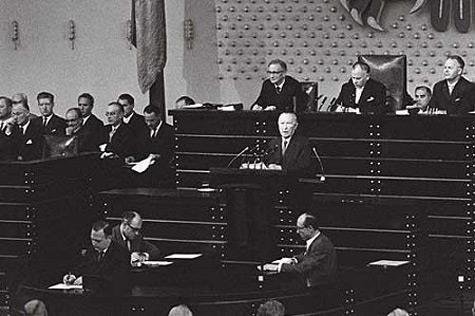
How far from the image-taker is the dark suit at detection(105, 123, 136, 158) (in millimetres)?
16656

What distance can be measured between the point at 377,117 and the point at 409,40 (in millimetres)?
3365

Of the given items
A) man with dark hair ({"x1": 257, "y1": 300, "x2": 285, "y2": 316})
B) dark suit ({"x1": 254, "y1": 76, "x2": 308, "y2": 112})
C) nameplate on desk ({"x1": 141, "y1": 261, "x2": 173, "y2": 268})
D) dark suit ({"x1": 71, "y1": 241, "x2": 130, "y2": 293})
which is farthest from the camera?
dark suit ({"x1": 254, "y1": 76, "x2": 308, "y2": 112})

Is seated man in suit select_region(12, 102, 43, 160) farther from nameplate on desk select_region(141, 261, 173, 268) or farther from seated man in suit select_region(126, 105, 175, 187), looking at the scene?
nameplate on desk select_region(141, 261, 173, 268)

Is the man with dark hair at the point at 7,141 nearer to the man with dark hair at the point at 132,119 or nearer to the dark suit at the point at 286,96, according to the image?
the man with dark hair at the point at 132,119

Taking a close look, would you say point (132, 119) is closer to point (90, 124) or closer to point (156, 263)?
point (90, 124)

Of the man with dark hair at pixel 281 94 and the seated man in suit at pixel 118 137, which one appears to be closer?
the man with dark hair at pixel 281 94

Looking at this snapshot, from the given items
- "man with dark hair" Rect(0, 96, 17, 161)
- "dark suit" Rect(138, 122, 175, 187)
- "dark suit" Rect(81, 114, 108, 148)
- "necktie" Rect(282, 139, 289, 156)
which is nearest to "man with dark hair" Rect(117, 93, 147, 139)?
"dark suit" Rect(138, 122, 175, 187)

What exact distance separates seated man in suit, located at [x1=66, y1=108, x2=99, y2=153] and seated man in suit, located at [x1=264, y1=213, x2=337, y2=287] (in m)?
3.60

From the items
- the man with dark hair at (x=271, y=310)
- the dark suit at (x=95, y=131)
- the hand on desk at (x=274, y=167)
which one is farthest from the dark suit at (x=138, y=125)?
the man with dark hair at (x=271, y=310)

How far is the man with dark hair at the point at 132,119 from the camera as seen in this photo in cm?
1691

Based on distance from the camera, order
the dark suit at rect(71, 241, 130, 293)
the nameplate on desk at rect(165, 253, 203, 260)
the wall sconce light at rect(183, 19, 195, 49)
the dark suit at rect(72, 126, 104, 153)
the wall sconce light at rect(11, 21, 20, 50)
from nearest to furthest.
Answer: the dark suit at rect(71, 241, 130, 293)
the nameplate on desk at rect(165, 253, 203, 260)
the dark suit at rect(72, 126, 104, 153)
the wall sconce light at rect(183, 19, 195, 49)
the wall sconce light at rect(11, 21, 20, 50)

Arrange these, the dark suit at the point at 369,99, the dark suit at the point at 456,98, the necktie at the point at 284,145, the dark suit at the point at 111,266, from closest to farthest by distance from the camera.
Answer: the dark suit at the point at 111,266 < the necktie at the point at 284,145 < the dark suit at the point at 456,98 < the dark suit at the point at 369,99

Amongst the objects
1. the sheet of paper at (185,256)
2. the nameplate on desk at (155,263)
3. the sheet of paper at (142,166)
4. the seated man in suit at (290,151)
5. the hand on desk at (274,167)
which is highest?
the seated man in suit at (290,151)

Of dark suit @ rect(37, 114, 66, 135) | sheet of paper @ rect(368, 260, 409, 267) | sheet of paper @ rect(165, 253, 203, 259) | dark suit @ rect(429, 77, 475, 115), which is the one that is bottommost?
sheet of paper @ rect(368, 260, 409, 267)
